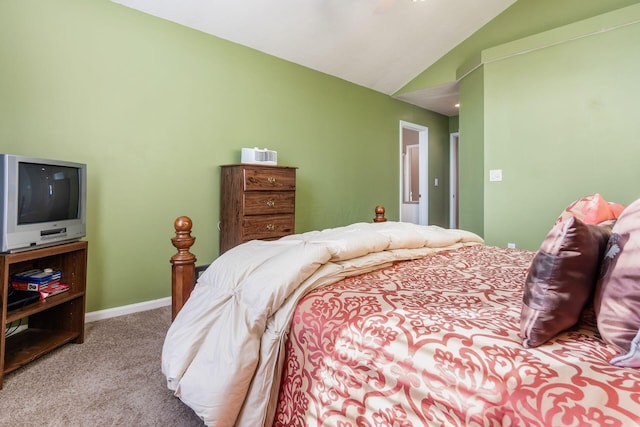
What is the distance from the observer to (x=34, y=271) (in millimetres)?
2119

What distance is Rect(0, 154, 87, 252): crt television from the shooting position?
178 centimetres

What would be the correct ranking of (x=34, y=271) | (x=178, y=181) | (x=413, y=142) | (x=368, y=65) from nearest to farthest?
(x=34, y=271) < (x=178, y=181) < (x=368, y=65) < (x=413, y=142)

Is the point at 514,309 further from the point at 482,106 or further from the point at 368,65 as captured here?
the point at 368,65

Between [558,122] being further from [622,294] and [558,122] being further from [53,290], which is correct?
[53,290]

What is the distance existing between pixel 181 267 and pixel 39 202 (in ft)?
3.84

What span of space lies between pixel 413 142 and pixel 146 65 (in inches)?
216

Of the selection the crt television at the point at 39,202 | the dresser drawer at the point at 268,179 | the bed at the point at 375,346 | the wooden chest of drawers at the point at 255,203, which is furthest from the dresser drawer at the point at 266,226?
the bed at the point at 375,346

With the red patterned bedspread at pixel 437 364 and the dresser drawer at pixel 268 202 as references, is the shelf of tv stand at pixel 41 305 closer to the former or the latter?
the dresser drawer at pixel 268 202

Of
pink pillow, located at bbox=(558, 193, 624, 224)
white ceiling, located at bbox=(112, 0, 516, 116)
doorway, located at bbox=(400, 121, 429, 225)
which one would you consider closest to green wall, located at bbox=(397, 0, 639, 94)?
white ceiling, located at bbox=(112, 0, 516, 116)

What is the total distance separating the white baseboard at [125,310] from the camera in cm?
260

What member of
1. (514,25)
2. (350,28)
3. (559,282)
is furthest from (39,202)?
(514,25)

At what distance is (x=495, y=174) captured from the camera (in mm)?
3754

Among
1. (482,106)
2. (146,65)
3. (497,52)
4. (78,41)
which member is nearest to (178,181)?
(146,65)

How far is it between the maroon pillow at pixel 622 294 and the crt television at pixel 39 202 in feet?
8.11
